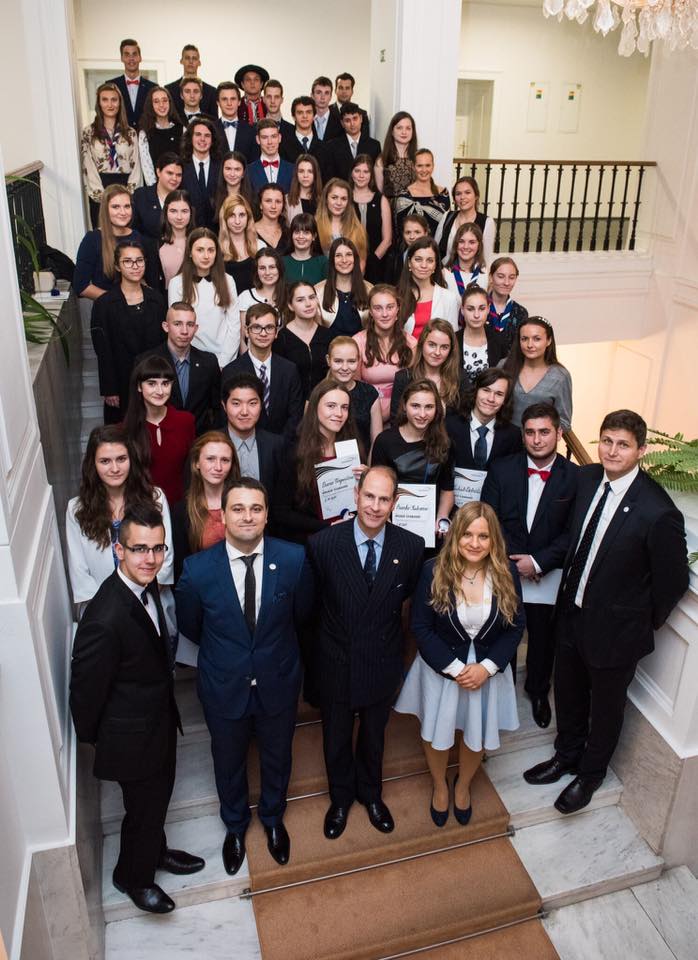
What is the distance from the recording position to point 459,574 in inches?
132

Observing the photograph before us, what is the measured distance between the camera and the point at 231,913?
3.54 meters

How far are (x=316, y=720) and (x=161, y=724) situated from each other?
4.45 ft

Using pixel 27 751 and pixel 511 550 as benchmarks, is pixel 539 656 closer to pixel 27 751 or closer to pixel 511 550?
pixel 511 550

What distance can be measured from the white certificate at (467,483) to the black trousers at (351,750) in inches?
42.0

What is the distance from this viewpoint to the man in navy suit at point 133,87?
6719mm

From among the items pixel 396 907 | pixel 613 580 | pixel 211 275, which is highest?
pixel 211 275

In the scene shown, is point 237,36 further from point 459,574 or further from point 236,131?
point 459,574

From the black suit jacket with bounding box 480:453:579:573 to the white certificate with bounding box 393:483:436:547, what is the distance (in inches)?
12.5

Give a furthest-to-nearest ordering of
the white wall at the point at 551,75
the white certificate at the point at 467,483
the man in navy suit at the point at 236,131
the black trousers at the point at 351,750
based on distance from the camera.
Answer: the white wall at the point at 551,75
the man in navy suit at the point at 236,131
the white certificate at the point at 467,483
the black trousers at the point at 351,750

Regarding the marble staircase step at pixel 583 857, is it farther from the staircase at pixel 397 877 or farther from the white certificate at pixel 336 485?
the white certificate at pixel 336 485

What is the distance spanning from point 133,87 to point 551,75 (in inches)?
337

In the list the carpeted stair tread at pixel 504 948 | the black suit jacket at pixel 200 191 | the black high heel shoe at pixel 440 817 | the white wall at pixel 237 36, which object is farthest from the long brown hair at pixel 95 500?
the white wall at pixel 237 36

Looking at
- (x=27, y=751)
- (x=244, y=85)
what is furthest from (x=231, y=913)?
(x=244, y=85)

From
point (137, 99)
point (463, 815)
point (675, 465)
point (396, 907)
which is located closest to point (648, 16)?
point (675, 465)
